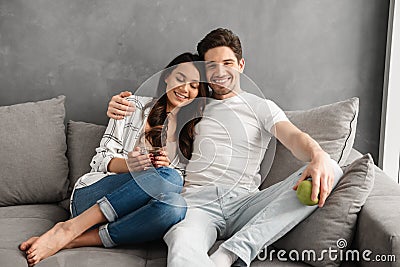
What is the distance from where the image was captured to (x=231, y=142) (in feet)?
7.09

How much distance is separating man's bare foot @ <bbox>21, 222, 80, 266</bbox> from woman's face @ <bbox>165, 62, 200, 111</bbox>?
20.9 inches

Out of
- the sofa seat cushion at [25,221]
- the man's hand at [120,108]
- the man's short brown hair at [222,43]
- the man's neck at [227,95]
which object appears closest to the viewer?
the man's neck at [227,95]

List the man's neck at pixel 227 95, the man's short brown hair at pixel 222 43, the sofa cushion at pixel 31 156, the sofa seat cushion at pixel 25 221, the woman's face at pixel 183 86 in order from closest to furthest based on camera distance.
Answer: the woman's face at pixel 183 86 → the man's neck at pixel 227 95 → the sofa seat cushion at pixel 25 221 → the man's short brown hair at pixel 222 43 → the sofa cushion at pixel 31 156

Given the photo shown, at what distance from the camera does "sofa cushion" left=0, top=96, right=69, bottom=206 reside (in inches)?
99.4

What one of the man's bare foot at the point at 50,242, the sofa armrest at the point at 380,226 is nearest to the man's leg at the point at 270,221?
the sofa armrest at the point at 380,226

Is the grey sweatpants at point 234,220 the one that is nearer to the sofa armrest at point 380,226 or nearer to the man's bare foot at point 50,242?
the sofa armrest at point 380,226

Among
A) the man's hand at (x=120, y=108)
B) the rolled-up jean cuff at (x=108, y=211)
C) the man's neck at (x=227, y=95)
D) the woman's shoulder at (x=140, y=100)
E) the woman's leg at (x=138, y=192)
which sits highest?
the man's neck at (x=227, y=95)

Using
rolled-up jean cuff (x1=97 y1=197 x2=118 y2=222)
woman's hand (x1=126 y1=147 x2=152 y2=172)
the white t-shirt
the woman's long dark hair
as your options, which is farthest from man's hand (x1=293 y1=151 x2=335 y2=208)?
rolled-up jean cuff (x1=97 y1=197 x2=118 y2=222)

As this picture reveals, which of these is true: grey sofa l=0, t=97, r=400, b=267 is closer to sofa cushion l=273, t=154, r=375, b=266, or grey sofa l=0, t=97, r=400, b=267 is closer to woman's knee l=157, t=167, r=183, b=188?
sofa cushion l=273, t=154, r=375, b=266

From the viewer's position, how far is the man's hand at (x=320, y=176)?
1973mm

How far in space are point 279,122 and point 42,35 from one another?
114 cm

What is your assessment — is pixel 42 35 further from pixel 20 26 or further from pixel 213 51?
pixel 213 51

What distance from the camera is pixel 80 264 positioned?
194 cm

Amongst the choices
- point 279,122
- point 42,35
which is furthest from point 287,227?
point 42,35
